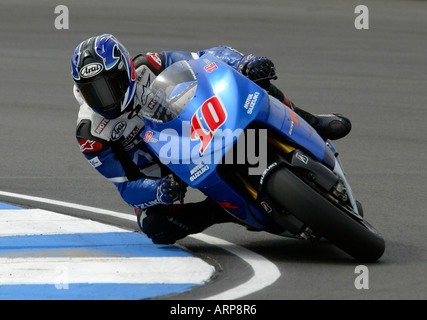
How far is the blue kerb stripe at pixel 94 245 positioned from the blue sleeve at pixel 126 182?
0.34 metres

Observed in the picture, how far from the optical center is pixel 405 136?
38.1ft

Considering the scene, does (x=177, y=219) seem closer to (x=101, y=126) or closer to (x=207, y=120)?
(x=101, y=126)

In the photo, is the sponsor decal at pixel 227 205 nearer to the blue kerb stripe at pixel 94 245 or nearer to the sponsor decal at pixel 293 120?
the blue kerb stripe at pixel 94 245

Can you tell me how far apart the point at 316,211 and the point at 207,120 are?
35.2 inches

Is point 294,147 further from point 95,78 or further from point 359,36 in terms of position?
point 359,36

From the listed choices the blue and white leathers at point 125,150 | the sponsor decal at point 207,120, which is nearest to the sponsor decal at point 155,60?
the blue and white leathers at point 125,150

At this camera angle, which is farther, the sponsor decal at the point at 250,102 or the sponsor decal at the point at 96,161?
the sponsor decal at the point at 96,161

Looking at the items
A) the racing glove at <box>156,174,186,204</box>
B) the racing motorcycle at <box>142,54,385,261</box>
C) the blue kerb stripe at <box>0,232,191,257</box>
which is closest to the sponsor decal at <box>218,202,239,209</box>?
the racing motorcycle at <box>142,54,385,261</box>

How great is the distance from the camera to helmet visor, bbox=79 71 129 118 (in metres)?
6.75

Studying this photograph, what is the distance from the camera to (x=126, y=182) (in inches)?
281

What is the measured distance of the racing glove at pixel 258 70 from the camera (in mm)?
7230

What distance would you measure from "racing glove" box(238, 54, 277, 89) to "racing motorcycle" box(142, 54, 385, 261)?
13.6 inches

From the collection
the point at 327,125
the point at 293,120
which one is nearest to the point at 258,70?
the point at 293,120

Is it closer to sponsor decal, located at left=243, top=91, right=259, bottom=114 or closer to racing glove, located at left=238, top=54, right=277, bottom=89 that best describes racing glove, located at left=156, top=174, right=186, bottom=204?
sponsor decal, located at left=243, top=91, right=259, bottom=114
